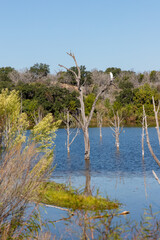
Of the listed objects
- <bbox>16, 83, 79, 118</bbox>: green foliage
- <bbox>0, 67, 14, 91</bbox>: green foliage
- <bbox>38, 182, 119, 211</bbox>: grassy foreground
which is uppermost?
<bbox>0, 67, 14, 91</bbox>: green foliage

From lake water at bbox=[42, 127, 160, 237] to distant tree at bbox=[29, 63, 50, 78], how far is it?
9345cm

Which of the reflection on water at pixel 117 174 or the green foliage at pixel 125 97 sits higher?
the green foliage at pixel 125 97

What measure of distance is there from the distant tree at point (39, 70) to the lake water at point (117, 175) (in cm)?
9345

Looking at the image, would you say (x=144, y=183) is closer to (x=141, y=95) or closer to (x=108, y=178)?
(x=108, y=178)

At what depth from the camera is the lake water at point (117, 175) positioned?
63.1ft

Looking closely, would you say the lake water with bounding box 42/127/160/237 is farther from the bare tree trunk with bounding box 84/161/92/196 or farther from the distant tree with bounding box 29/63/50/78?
the distant tree with bounding box 29/63/50/78

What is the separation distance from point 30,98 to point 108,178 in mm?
67629

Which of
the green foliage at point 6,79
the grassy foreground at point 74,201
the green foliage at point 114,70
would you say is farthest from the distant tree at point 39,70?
the grassy foreground at point 74,201

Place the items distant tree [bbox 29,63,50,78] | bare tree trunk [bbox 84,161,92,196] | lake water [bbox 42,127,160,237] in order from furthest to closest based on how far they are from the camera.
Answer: distant tree [bbox 29,63,50,78] → bare tree trunk [bbox 84,161,92,196] → lake water [bbox 42,127,160,237]

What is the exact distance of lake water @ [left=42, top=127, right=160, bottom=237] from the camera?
63.1 feet

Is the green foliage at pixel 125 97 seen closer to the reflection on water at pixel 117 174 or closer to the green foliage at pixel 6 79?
the green foliage at pixel 6 79

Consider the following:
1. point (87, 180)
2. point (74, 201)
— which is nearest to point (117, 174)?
point (87, 180)

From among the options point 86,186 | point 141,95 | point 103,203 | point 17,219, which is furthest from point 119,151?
point 141,95

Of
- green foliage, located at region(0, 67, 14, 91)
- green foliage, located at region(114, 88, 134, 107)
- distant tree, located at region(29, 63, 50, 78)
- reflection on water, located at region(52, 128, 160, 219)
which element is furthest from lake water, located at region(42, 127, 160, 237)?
distant tree, located at region(29, 63, 50, 78)
